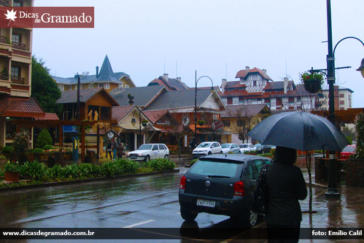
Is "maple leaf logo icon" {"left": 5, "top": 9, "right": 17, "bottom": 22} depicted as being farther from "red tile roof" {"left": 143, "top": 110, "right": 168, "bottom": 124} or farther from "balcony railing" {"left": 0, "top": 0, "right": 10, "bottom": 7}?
"red tile roof" {"left": 143, "top": 110, "right": 168, "bottom": 124}

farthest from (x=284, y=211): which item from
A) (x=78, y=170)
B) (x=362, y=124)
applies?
(x=78, y=170)

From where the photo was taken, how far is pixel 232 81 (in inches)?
4186

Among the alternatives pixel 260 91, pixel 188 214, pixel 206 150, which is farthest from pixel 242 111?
pixel 188 214

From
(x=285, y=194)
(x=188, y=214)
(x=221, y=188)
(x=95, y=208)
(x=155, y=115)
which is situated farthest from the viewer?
(x=155, y=115)

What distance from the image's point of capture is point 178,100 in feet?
199

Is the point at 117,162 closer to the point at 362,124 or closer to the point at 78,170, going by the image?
the point at 78,170

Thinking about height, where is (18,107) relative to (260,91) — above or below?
below

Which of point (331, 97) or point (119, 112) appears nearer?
point (331, 97)

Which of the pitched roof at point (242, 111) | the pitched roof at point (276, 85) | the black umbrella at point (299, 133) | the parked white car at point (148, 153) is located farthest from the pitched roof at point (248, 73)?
the black umbrella at point (299, 133)

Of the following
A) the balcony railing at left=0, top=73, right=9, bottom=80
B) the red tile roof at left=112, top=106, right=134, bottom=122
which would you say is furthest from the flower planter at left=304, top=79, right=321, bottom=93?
the red tile roof at left=112, top=106, right=134, bottom=122

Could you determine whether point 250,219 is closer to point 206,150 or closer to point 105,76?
point 206,150

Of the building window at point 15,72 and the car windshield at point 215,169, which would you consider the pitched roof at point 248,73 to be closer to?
the building window at point 15,72

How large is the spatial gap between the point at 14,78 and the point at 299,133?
34.7 m

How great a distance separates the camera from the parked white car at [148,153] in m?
32.0
